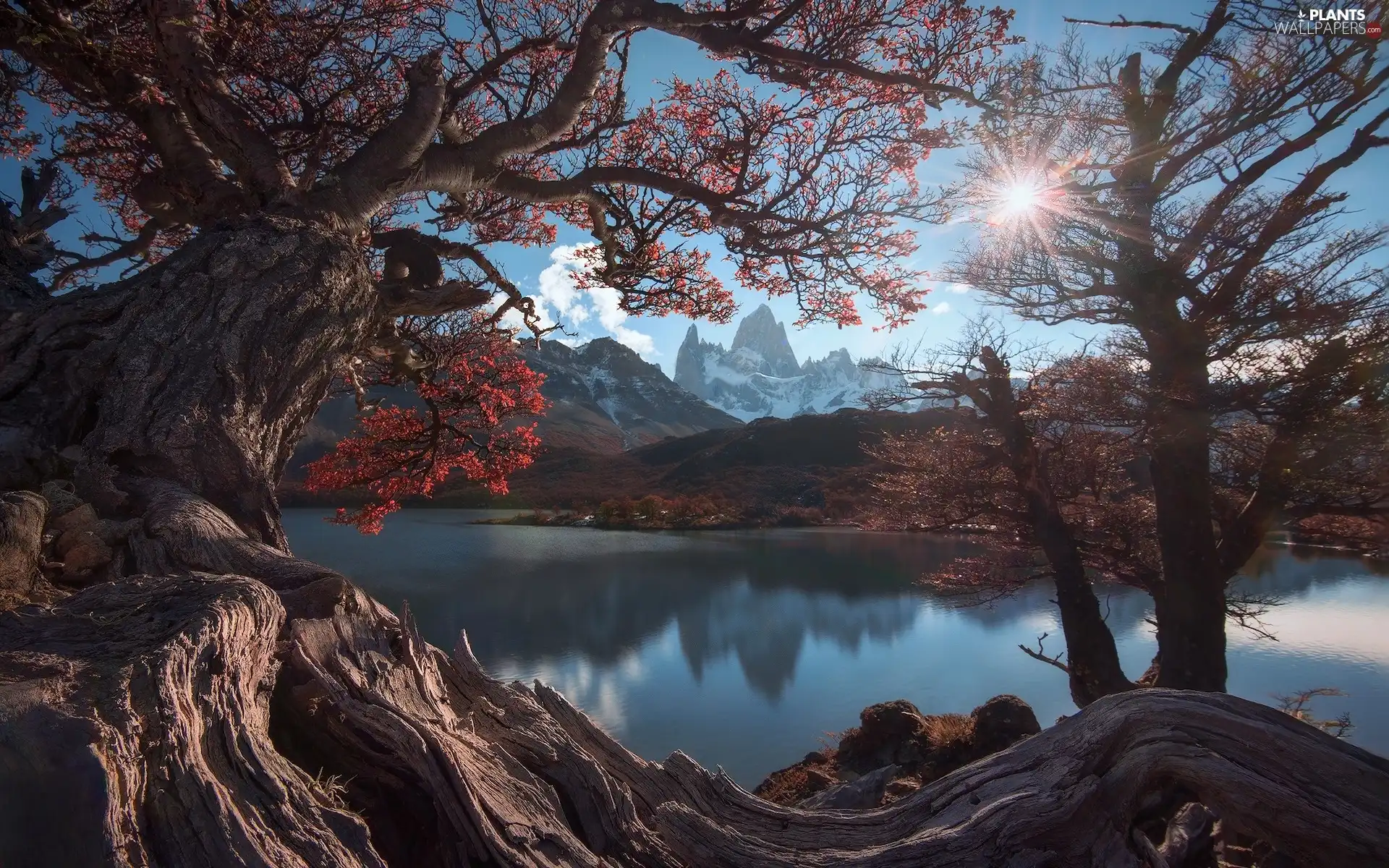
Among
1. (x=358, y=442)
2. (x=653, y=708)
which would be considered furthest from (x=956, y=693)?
(x=358, y=442)

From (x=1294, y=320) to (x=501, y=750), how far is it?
6.34 metres

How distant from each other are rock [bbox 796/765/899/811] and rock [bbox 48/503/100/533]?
357cm

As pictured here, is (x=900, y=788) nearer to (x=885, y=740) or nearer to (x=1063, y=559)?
(x=885, y=740)

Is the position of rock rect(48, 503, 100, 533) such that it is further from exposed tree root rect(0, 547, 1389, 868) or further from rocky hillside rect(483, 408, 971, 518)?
rocky hillside rect(483, 408, 971, 518)

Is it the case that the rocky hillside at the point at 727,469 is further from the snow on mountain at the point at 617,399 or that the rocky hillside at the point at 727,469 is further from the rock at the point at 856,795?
the snow on mountain at the point at 617,399

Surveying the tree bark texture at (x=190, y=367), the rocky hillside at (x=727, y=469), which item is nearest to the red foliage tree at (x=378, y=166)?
the tree bark texture at (x=190, y=367)

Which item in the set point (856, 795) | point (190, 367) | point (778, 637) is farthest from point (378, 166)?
point (778, 637)

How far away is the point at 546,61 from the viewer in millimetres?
5855

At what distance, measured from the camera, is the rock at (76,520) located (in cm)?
219

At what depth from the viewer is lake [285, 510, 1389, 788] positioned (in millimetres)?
9062

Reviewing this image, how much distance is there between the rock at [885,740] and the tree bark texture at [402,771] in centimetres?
516

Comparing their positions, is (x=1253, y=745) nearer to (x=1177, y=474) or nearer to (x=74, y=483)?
(x=74, y=483)

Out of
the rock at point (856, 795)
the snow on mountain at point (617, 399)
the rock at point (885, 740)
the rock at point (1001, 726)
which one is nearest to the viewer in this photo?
the rock at point (856, 795)

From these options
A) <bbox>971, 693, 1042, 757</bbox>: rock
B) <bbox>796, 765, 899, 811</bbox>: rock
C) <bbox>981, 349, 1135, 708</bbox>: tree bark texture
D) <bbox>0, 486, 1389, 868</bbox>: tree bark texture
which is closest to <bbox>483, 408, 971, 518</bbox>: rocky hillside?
<bbox>981, 349, 1135, 708</bbox>: tree bark texture
